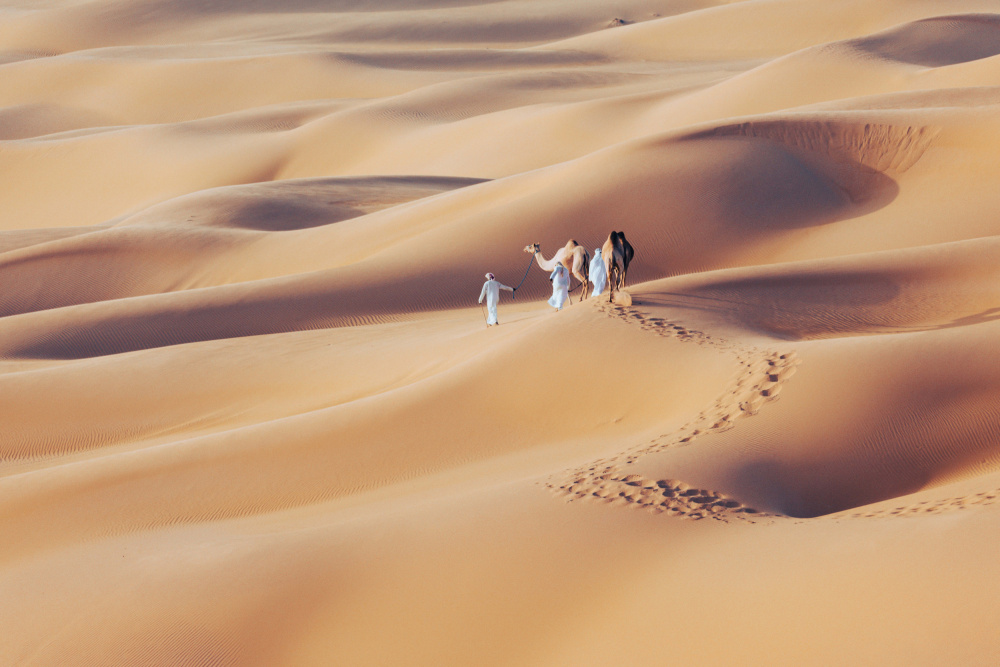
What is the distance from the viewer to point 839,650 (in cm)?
501

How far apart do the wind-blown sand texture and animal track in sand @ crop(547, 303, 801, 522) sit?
0.12 feet

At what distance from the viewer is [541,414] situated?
360 inches

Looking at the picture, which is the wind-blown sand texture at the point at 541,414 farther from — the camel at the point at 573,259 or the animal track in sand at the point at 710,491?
the camel at the point at 573,259

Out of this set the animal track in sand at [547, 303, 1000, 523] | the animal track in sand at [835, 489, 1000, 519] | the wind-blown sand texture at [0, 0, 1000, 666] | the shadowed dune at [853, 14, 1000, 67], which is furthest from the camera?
the shadowed dune at [853, 14, 1000, 67]

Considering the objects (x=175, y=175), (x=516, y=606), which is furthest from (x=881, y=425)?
(x=175, y=175)

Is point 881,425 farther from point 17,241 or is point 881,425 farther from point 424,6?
point 424,6

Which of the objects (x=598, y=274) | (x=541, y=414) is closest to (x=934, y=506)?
(x=541, y=414)

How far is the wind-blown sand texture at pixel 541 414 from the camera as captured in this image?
5.86 meters

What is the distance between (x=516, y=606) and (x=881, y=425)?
3453 mm

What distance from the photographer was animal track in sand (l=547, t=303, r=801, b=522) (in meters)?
6.61

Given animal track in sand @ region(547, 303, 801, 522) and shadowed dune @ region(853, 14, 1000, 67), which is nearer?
animal track in sand @ region(547, 303, 801, 522)

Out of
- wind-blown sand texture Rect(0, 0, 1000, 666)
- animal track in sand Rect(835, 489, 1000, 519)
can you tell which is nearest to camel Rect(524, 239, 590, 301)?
wind-blown sand texture Rect(0, 0, 1000, 666)

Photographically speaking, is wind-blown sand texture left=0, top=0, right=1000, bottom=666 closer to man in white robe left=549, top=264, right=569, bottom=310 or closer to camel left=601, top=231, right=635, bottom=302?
camel left=601, top=231, right=635, bottom=302

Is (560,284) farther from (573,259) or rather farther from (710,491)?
(710,491)
